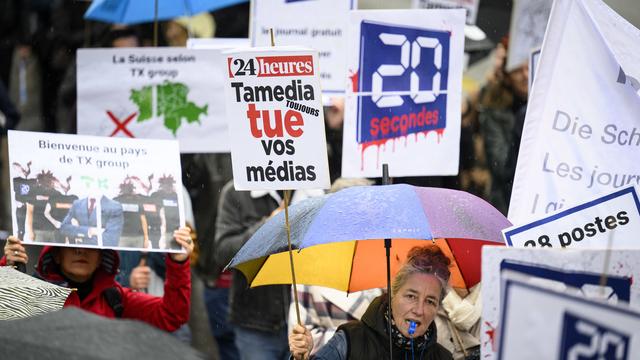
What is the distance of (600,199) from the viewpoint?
204 inches

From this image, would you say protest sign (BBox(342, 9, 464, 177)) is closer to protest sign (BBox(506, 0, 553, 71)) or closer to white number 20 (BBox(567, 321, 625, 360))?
protest sign (BBox(506, 0, 553, 71))

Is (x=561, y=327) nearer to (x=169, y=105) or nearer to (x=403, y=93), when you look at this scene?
(x=403, y=93)

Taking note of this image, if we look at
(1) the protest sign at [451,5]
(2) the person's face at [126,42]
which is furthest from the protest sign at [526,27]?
(2) the person's face at [126,42]

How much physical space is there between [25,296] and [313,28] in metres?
3.59

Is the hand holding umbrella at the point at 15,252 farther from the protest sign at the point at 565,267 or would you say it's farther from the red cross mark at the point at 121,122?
the protest sign at the point at 565,267

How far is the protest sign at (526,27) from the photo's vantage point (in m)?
8.88

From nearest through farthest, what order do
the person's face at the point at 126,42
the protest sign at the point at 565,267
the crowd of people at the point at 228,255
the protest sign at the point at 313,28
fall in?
the protest sign at the point at 565,267, the crowd of people at the point at 228,255, the protest sign at the point at 313,28, the person's face at the point at 126,42

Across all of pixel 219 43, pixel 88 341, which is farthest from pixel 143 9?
pixel 88 341

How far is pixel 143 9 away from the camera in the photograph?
28.4 feet

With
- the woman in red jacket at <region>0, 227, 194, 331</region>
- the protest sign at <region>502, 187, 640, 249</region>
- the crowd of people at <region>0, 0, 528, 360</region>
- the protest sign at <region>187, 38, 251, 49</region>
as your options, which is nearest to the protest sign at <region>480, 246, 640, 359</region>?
the protest sign at <region>502, 187, 640, 249</region>

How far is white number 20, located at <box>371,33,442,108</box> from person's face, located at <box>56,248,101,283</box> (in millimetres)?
1815

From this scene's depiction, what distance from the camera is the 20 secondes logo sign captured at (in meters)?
6.70

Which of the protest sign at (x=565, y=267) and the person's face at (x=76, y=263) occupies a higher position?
the protest sign at (x=565, y=267)

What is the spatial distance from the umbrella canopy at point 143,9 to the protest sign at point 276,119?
137 inches
